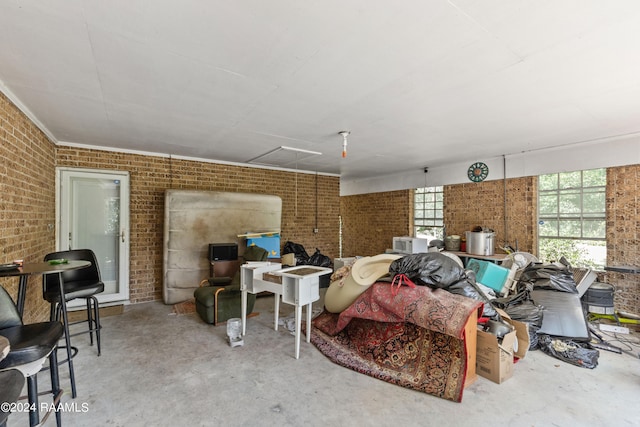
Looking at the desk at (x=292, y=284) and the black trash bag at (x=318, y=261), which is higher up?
the desk at (x=292, y=284)

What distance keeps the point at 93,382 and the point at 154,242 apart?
308 centimetres

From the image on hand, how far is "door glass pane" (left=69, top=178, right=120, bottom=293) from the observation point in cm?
494

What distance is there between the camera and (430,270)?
3021mm

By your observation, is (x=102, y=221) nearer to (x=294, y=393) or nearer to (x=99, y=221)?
(x=99, y=221)

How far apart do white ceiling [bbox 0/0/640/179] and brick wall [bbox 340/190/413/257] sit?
10.7ft

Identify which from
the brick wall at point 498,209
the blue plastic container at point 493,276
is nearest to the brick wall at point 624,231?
the brick wall at point 498,209

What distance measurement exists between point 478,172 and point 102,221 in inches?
273

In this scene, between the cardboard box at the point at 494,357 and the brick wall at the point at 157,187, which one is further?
the brick wall at the point at 157,187

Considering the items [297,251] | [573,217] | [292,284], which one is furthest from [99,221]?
[573,217]


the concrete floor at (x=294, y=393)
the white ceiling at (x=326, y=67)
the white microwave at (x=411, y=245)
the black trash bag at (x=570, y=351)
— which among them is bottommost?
the concrete floor at (x=294, y=393)

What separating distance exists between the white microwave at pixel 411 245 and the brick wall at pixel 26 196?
229 inches

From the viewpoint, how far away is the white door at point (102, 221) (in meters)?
4.86

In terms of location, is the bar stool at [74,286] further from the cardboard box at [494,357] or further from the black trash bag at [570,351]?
the black trash bag at [570,351]

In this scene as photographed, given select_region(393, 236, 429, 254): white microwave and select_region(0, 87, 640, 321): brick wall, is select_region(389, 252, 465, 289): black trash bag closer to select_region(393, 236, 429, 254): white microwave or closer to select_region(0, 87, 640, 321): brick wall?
select_region(393, 236, 429, 254): white microwave
